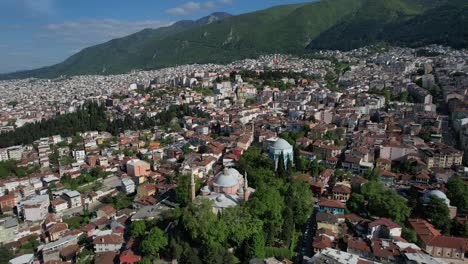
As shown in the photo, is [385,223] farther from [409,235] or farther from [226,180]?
[226,180]

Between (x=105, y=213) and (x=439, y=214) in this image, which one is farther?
(x=105, y=213)

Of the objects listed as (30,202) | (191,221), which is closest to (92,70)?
(30,202)

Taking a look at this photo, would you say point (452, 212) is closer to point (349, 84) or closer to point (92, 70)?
point (349, 84)

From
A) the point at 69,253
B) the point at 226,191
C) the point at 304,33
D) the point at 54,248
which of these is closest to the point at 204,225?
the point at 226,191

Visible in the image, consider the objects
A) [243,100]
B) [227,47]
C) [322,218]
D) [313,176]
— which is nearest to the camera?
[322,218]

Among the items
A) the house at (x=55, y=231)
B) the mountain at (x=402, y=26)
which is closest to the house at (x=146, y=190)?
the house at (x=55, y=231)

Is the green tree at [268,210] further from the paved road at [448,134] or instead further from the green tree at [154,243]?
the paved road at [448,134]
